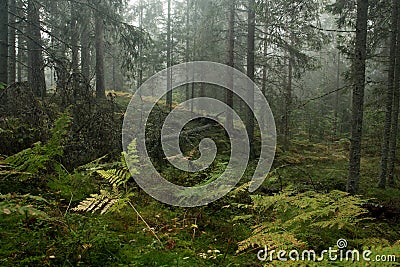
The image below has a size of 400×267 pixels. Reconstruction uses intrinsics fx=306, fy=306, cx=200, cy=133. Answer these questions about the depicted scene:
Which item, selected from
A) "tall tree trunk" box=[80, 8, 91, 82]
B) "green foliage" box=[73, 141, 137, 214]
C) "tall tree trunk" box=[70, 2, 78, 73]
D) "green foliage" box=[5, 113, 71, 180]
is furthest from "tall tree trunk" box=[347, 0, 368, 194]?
"tall tree trunk" box=[80, 8, 91, 82]

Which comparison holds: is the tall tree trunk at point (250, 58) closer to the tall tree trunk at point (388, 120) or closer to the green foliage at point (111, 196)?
the tall tree trunk at point (388, 120)

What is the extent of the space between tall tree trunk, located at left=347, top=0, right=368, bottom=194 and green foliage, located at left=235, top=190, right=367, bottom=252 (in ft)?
12.8

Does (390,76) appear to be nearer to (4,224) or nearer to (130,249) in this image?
(130,249)

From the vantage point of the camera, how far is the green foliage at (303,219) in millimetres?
3023

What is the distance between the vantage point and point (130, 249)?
3123mm

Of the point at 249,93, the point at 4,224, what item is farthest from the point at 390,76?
the point at 4,224

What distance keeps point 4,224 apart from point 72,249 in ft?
3.18

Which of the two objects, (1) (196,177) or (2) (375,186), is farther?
(2) (375,186)

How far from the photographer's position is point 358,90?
7648 millimetres

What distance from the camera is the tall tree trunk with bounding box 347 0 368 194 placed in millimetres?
7566

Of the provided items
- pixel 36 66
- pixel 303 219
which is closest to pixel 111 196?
pixel 303 219

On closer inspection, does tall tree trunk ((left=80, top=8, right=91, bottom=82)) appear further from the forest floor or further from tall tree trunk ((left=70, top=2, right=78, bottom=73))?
the forest floor

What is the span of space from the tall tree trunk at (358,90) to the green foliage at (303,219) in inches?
153

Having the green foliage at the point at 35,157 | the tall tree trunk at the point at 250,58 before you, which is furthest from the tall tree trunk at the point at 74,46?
the tall tree trunk at the point at 250,58
